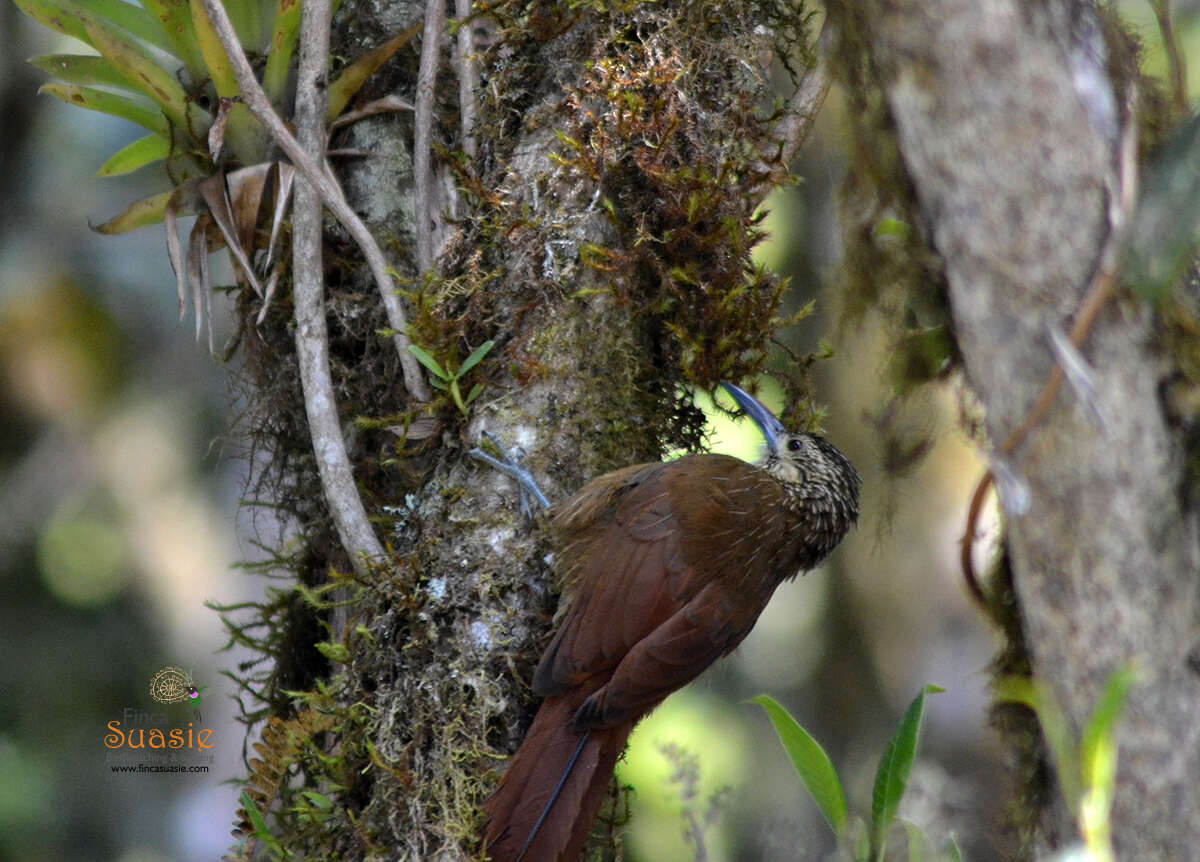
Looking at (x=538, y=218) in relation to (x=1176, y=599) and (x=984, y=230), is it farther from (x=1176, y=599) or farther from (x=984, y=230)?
(x=1176, y=599)

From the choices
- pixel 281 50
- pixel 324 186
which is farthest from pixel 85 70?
pixel 324 186

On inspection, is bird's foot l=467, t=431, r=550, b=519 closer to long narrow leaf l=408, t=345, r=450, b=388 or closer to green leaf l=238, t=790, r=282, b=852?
long narrow leaf l=408, t=345, r=450, b=388

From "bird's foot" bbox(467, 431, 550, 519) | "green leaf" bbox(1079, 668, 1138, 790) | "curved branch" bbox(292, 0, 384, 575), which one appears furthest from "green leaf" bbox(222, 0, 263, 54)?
"green leaf" bbox(1079, 668, 1138, 790)

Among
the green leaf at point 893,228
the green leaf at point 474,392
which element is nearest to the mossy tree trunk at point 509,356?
the green leaf at point 474,392

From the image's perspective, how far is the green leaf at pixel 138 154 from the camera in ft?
8.41

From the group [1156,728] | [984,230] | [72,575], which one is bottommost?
[72,575]

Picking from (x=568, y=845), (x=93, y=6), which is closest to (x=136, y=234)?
(x=93, y=6)

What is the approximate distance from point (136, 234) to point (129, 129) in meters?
0.43

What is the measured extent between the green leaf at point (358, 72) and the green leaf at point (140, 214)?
0.43 meters

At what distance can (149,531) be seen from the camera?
13.2 ft

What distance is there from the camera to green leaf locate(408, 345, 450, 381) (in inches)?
85.9

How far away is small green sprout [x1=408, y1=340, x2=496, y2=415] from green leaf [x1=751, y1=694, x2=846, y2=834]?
85cm

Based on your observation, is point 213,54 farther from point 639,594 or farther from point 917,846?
point 917,846

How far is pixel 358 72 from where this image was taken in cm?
255
